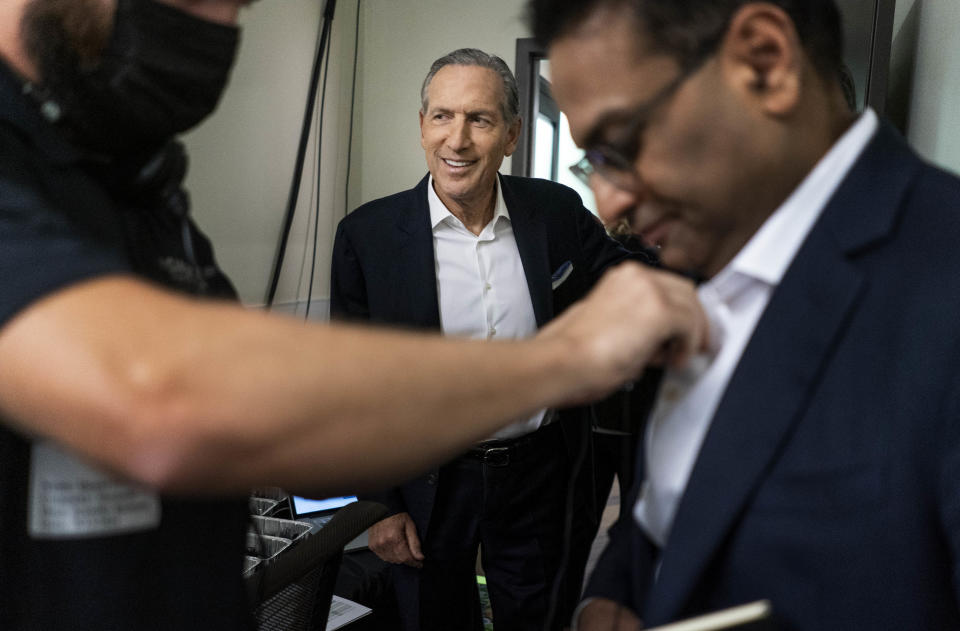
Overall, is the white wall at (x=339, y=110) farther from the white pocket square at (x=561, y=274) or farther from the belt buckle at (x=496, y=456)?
the belt buckle at (x=496, y=456)

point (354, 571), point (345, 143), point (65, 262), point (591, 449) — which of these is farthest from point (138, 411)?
point (345, 143)

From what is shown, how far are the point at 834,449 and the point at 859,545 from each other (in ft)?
0.28

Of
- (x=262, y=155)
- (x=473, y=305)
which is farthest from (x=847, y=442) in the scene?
(x=262, y=155)

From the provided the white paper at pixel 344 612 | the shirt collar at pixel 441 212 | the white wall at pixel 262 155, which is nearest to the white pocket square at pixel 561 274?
the shirt collar at pixel 441 212

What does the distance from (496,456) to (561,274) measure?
0.55 meters

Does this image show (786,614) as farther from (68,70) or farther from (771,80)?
(68,70)

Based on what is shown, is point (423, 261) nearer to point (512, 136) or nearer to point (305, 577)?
point (512, 136)

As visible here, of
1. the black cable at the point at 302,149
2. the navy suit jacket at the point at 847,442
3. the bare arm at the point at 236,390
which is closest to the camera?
the bare arm at the point at 236,390

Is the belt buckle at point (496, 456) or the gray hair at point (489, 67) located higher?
the gray hair at point (489, 67)

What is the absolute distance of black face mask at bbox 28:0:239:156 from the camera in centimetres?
73

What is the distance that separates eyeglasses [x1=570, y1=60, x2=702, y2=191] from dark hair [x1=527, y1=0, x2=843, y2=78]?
26 mm

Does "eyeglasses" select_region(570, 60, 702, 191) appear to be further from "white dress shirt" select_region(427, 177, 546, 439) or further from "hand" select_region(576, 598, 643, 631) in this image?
"white dress shirt" select_region(427, 177, 546, 439)

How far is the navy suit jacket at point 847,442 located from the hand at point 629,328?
87 millimetres

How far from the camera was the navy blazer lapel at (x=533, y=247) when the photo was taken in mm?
2104
